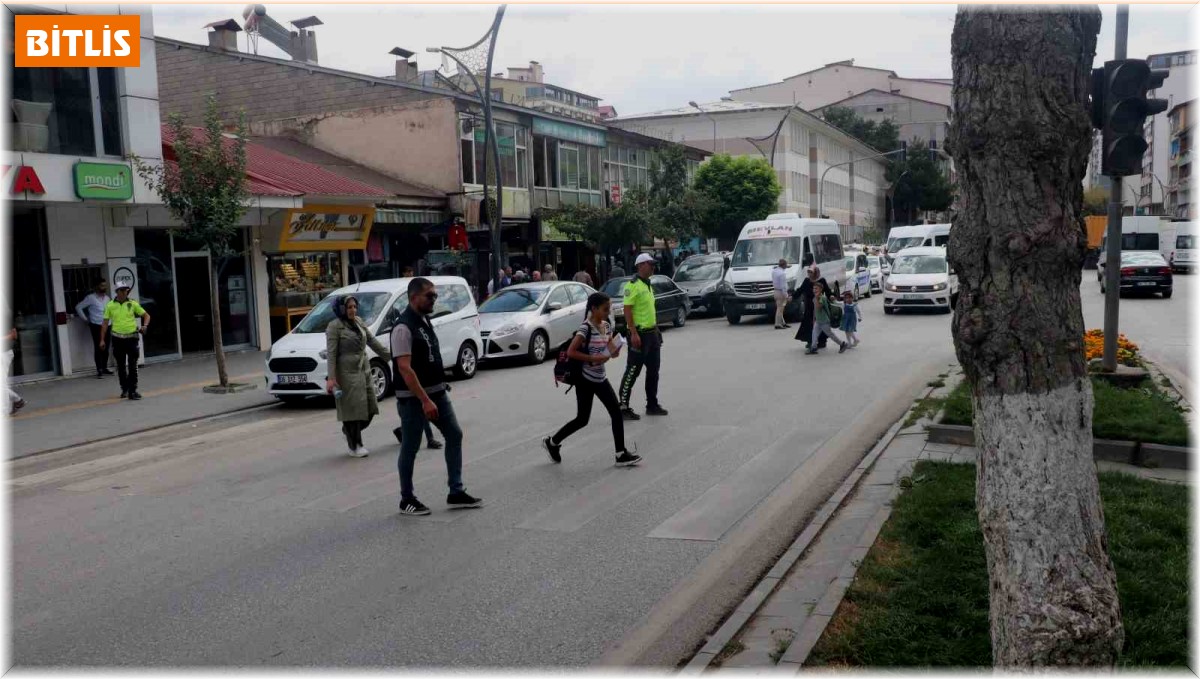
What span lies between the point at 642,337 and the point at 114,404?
8.04 meters

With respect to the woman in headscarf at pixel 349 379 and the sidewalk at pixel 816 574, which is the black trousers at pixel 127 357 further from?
the sidewalk at pixel 816 574

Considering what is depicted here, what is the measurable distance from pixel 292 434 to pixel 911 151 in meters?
85.8

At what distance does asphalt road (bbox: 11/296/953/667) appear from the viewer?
521cm

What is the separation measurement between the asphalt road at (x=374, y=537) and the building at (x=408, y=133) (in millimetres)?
16667

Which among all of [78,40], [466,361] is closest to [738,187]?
[466,361]

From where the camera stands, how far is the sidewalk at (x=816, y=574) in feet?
15.7

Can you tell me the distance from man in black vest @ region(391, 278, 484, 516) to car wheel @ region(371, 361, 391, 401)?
6.72 meters

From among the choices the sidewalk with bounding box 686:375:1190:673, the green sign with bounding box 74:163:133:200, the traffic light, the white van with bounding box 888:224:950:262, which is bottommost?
the sidewalk with bounding box 686:375:1190:673

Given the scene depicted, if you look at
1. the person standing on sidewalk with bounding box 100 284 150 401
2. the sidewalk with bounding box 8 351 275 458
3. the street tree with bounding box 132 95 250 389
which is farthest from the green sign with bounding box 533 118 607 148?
the person standing on sidewalk with bounding box 100 284 150 401

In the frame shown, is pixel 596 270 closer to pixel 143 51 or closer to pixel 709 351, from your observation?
pixel 709 351

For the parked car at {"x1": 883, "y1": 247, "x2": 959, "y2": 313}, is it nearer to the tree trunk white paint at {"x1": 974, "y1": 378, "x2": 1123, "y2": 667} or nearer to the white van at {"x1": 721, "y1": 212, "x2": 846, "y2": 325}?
the white van at {"x1": 721, "y1": 212, "x2": 846, "y2": 325}

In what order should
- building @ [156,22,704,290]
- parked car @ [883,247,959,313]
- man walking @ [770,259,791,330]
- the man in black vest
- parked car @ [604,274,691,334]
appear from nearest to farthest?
1. the man in black vest
2. man walking @ [770,259,791,330]
3. parked car @ [604,274,691,334]
4. parked car @ [883,247,959,313]
5. building @ [156,22,704,290]

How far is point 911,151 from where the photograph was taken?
9000 centimetres

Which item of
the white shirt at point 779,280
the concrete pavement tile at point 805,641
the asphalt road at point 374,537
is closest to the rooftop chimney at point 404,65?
the white shirt at point 779,280
